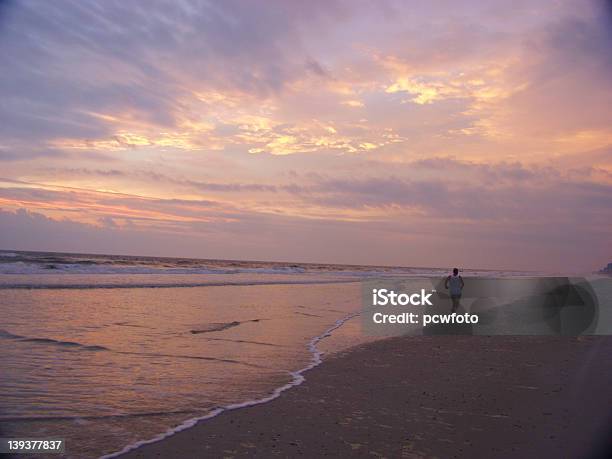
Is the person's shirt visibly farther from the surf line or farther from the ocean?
the surf line

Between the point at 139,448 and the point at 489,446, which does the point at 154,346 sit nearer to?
the point at 139,448

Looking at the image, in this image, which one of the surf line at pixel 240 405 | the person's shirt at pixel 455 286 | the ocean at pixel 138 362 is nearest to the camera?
the surf line at pixel 240 405

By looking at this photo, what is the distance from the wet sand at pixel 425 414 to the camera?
4.71 m

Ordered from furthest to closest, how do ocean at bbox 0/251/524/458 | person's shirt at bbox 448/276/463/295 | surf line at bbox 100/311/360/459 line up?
1. person's shirt at bbox 448/276/463/295
2. ocean at bbox 0/251/524/458
3. surf line at bbox 100/311/360/459

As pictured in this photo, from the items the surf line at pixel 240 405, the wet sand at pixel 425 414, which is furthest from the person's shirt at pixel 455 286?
the surf line at pixel 240 405

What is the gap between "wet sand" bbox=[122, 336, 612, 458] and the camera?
15.5ft

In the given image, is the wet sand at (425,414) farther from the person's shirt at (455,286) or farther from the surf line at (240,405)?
the person's shirt at (455,286)

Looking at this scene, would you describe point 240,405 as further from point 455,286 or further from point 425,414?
point 455,286

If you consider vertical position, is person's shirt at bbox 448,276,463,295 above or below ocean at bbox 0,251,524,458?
above

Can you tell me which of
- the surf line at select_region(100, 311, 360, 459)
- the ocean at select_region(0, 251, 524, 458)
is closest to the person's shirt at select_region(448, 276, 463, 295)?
the ocean at select_region(0, 251, 524, 458)

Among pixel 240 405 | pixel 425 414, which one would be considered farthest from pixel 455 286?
pixel 240 405

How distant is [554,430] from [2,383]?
23.6 ft

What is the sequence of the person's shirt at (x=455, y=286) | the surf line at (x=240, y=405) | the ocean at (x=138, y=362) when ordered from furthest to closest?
the person's shirt at (x=455, y=286)
the ocean at (x=138, y=362)
the surf line at (x=240, y=405)

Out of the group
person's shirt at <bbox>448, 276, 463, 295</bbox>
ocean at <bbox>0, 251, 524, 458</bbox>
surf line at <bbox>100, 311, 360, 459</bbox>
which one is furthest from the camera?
person's shirt at <bbox>448, 276, 463, 295</bbox>
